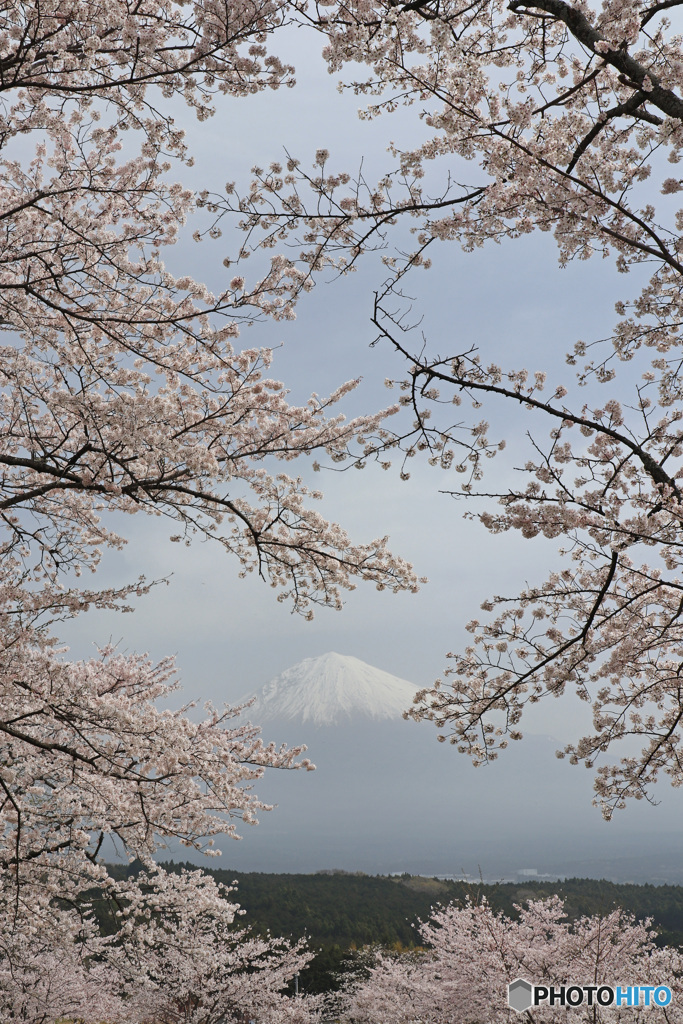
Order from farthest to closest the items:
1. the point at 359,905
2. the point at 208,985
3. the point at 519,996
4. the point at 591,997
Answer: the point at 359,905
the point at 208,985
the point at 519,996
the point at 591,997

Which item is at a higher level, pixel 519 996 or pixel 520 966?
pixel 519 996

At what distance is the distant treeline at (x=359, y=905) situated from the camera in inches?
897

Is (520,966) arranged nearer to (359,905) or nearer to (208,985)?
(208,985)

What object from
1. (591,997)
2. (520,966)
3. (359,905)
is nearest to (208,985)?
(520,966)

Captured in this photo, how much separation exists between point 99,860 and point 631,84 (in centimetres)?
803

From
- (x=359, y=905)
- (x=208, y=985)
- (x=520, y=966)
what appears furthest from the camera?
(x=359, y=905)

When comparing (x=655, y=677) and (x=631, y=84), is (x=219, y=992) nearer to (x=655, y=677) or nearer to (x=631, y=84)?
(x=655, y=677)

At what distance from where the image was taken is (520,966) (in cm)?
1053

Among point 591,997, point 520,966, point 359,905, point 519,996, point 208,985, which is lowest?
point 359,905

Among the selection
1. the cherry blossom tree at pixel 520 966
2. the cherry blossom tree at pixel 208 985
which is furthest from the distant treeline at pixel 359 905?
the cherry blossom tree at pixel 520 966

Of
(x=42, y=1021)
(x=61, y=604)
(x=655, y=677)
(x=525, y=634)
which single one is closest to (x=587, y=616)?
(x=525, y=634)

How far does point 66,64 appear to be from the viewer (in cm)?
409

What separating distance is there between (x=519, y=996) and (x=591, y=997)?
3.50 feet

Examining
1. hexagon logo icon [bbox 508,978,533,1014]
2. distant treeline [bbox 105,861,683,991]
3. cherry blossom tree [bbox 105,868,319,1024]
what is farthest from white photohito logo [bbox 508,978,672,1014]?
distant treeline [bbox 105,861,683,991]
